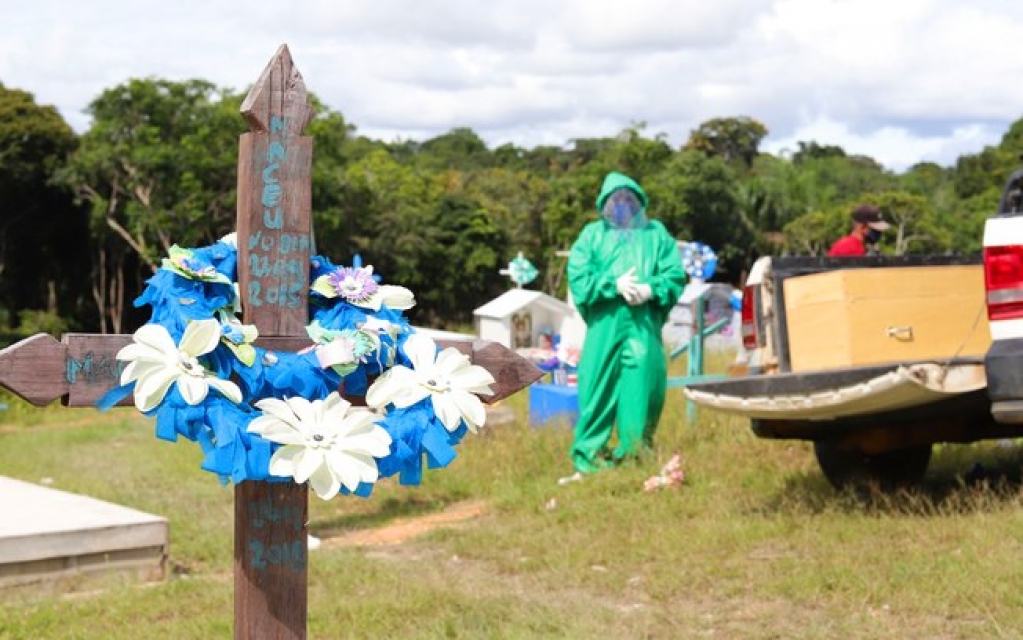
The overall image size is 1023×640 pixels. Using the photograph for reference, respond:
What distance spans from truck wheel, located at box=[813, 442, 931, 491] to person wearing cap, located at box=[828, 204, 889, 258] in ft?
4.59

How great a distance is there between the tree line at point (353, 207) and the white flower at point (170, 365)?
14.6m

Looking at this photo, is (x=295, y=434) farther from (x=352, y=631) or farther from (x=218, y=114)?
(x=218, y=114)

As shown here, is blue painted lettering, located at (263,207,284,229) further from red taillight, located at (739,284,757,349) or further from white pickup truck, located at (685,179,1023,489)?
red taillight, located at (739,284,757,349)

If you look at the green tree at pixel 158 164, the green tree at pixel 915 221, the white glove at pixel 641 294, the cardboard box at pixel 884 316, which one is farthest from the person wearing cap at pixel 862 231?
the green tree at pixel 915 221

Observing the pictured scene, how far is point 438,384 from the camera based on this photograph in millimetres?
3492

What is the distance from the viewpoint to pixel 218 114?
25359 mm

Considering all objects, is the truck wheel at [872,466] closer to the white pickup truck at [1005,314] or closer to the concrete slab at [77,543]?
the white pickup truck at [1005,314]

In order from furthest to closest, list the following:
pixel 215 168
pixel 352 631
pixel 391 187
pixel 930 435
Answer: pixel 391 187 → pixel 215 168 → pixel 930 435 → pixel 352 631

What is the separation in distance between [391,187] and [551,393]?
21.5m

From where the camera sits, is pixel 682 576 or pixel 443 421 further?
pixel 682 576

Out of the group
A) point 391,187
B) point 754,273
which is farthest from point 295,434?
point 391,187

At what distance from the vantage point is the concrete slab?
6.45 meters

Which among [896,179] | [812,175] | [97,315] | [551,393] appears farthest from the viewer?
[896,179]

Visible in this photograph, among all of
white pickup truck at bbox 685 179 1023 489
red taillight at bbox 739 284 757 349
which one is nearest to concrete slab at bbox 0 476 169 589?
white pickup truck at bbox 685 179 1023 489
